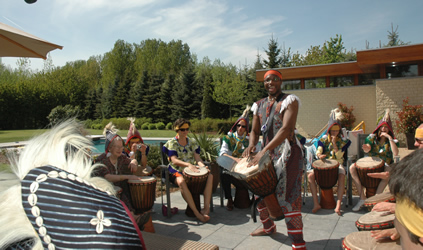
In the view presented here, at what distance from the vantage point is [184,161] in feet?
15.7

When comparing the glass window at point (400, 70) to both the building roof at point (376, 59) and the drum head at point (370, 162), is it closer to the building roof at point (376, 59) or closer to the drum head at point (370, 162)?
the building roof at point (376, 59)

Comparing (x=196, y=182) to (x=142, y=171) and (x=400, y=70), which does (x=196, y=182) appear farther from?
(x=400, y=70)

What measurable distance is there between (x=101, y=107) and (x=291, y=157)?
1536 inches

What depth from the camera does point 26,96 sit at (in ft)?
103

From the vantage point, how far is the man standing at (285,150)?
3.01 metres

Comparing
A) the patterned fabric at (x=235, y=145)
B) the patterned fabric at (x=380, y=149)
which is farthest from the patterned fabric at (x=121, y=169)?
the patterned fabric at (x=380, y=149)

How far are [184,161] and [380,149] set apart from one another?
311 centimetres

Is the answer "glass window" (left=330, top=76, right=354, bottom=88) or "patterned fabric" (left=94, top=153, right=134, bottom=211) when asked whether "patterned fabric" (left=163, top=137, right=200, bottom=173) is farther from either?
"glass window" (left=330, top=76, right=354, bottom=88)

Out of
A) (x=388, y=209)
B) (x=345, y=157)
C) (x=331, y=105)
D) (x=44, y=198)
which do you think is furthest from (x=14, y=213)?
(x=331, y=105)

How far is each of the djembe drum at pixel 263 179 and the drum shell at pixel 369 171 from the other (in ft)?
6.59

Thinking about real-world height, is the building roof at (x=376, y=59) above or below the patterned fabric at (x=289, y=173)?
above

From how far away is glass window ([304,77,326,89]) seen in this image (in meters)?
16.9

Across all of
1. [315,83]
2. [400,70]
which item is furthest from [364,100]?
[315,83]

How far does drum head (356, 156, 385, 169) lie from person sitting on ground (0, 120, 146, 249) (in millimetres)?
4325
